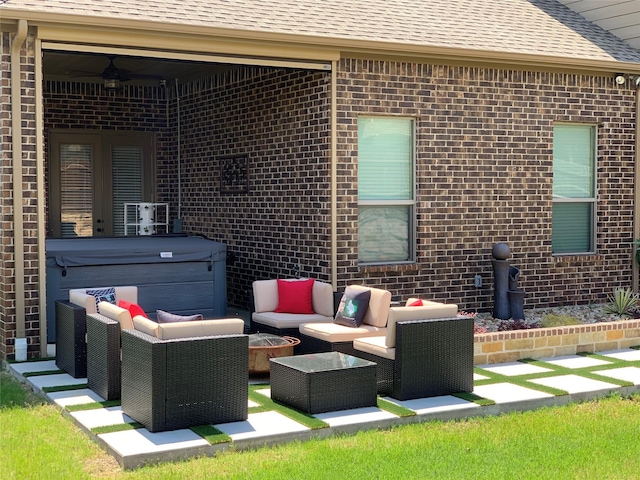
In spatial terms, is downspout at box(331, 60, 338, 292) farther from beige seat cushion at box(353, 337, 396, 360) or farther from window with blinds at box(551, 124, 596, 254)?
window with blinds at box(551, 124, 596, 254)

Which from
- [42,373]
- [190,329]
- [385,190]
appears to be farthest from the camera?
[385,190]

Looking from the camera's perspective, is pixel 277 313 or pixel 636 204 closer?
pixel 277 313

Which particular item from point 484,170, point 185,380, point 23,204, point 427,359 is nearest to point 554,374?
point 427,359

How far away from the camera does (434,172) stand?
438 inches

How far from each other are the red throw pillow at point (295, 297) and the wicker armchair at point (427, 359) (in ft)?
6.89

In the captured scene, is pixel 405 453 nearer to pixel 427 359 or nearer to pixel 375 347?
pixel 427 359

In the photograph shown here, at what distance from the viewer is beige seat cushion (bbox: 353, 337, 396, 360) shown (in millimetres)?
7422

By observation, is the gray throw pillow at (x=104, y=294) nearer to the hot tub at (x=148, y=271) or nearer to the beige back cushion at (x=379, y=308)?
the hot tub at (x=148, y=271)

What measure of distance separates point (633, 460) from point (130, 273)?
5979 mm

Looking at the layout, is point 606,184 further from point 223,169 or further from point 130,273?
point 130,273

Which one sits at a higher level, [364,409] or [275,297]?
[275,297]

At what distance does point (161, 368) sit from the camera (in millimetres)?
6281

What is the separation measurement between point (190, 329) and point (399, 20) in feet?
20.3

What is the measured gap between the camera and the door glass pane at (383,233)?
10930 mm
